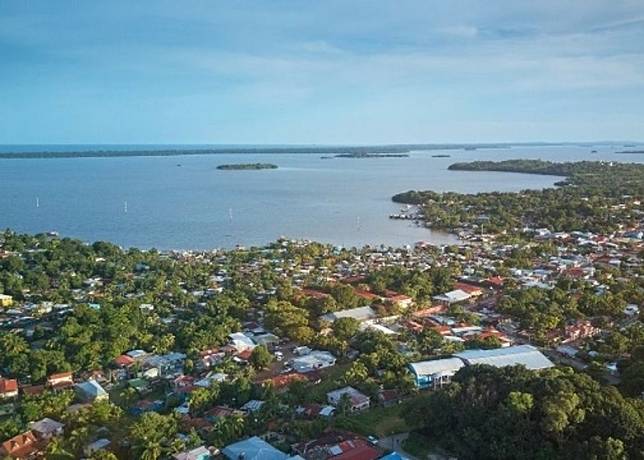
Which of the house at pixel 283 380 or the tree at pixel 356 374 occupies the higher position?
the tree at pixel 356 374

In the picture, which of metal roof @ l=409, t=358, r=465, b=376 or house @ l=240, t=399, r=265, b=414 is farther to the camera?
metal roof @ l=409, t=358, r=465, b=376

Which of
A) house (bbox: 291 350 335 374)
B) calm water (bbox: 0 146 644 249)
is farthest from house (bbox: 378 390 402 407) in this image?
calm water (bbox: 0 146 644 249)

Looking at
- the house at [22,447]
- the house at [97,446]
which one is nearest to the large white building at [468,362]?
the house at [97,446]

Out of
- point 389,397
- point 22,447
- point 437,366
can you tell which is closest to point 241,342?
point 389,397

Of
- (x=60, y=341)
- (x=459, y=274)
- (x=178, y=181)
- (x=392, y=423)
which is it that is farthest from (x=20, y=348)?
(x=178, y=181)

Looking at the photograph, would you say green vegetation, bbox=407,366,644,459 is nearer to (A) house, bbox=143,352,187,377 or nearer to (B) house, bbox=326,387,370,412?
(B) house, bbox=326,387,370,412

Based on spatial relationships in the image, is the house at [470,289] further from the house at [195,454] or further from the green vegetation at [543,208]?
the green vegetation at [543,208]
